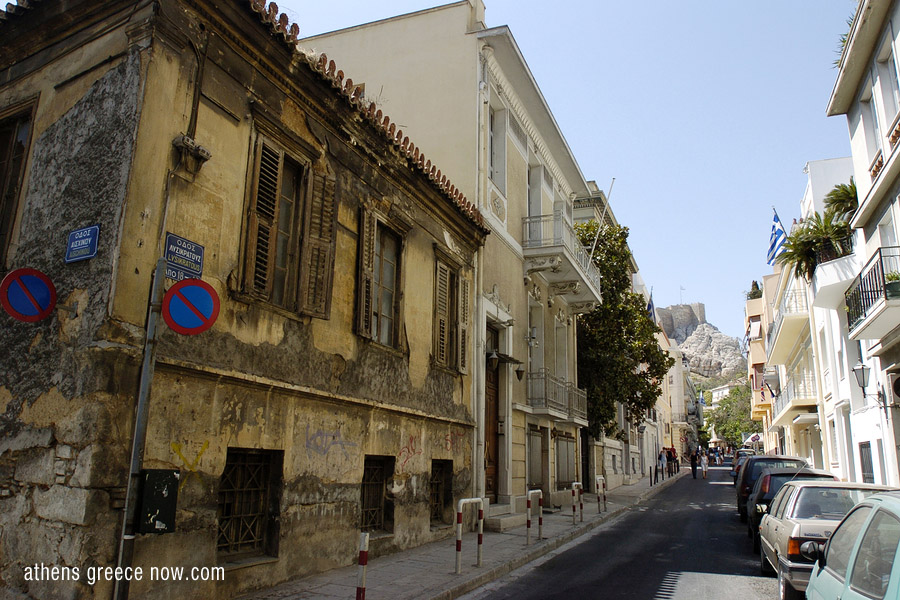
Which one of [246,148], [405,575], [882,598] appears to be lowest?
[405,575]

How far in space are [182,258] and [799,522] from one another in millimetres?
7793

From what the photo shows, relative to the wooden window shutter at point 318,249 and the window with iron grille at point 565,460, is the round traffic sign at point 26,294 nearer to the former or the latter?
the wooden window shutter at point 318,249

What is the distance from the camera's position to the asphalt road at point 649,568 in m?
8.71

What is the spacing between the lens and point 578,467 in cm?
2322

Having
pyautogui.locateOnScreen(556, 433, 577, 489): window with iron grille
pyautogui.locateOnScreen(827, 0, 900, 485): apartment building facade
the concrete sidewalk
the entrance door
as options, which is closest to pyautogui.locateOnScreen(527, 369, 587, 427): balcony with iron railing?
pyautogui.locateOnScreen(556, 433, 577, 489): window with iron grille

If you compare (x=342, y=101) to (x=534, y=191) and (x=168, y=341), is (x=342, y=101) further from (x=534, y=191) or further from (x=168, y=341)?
(x=534, y=191)

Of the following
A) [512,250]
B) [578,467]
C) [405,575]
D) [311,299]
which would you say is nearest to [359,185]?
[311,299]

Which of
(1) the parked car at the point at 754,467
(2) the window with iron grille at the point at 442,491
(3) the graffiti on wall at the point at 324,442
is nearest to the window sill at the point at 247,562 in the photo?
(3) the graffiti on wall at the point at 324,442

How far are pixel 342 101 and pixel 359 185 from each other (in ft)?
4.37

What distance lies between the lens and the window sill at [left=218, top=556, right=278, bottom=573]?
285 inches

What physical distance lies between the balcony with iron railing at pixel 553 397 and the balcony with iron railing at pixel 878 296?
7721mm

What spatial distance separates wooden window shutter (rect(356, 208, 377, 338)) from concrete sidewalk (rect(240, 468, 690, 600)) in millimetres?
3489

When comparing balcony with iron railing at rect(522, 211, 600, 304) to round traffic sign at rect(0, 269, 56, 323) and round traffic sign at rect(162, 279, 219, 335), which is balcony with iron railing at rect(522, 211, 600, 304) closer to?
round traffic sign at rect(162, 279, 219, 335)

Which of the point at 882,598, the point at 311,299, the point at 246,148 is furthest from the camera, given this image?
the point at 311,299
